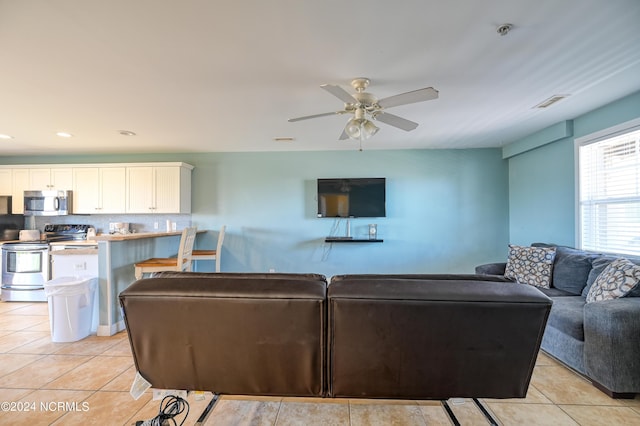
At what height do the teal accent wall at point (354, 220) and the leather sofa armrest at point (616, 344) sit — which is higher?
the teal accent wall at point (354, 220)

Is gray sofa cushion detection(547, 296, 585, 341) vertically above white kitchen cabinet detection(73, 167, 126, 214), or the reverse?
white kitchen cabinet detection(73, 167, 126, 214)

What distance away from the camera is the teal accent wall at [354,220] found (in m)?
4.85

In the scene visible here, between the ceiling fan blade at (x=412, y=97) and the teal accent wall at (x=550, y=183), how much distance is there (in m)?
2.34

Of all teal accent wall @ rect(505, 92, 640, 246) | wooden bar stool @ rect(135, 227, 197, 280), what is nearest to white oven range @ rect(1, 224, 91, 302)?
wooden bar stool @ rect(135, 227, 197, 280)

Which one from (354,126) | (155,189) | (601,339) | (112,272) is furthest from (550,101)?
(155,189)

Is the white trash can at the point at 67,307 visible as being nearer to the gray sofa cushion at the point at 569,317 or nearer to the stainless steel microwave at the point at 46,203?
the stainless steel microwave at the point at 46,203

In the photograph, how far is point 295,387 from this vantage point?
4.21 ft

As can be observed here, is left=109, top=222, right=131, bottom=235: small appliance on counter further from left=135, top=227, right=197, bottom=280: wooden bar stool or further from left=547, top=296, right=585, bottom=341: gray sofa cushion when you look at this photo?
left=547, top=296, right=585, bottom=341: gray sofa cushion

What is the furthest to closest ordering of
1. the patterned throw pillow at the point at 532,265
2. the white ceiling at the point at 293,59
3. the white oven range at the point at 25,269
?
1. the white oven range at the point at 25,269
2. the patterned throw pillow at the point at 532,265
3. the white ceiling at the point at 293,59

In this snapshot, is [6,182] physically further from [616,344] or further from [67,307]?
[616,344]

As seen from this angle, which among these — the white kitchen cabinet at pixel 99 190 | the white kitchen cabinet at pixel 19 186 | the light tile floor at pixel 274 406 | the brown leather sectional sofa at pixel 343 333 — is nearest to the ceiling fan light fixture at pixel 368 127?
the brown leather sectional sofa at pixel 343 333

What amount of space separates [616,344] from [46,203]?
7.08m

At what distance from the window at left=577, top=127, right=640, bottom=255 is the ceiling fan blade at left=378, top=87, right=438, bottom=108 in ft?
7.78

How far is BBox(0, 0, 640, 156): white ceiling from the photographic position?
164cm
